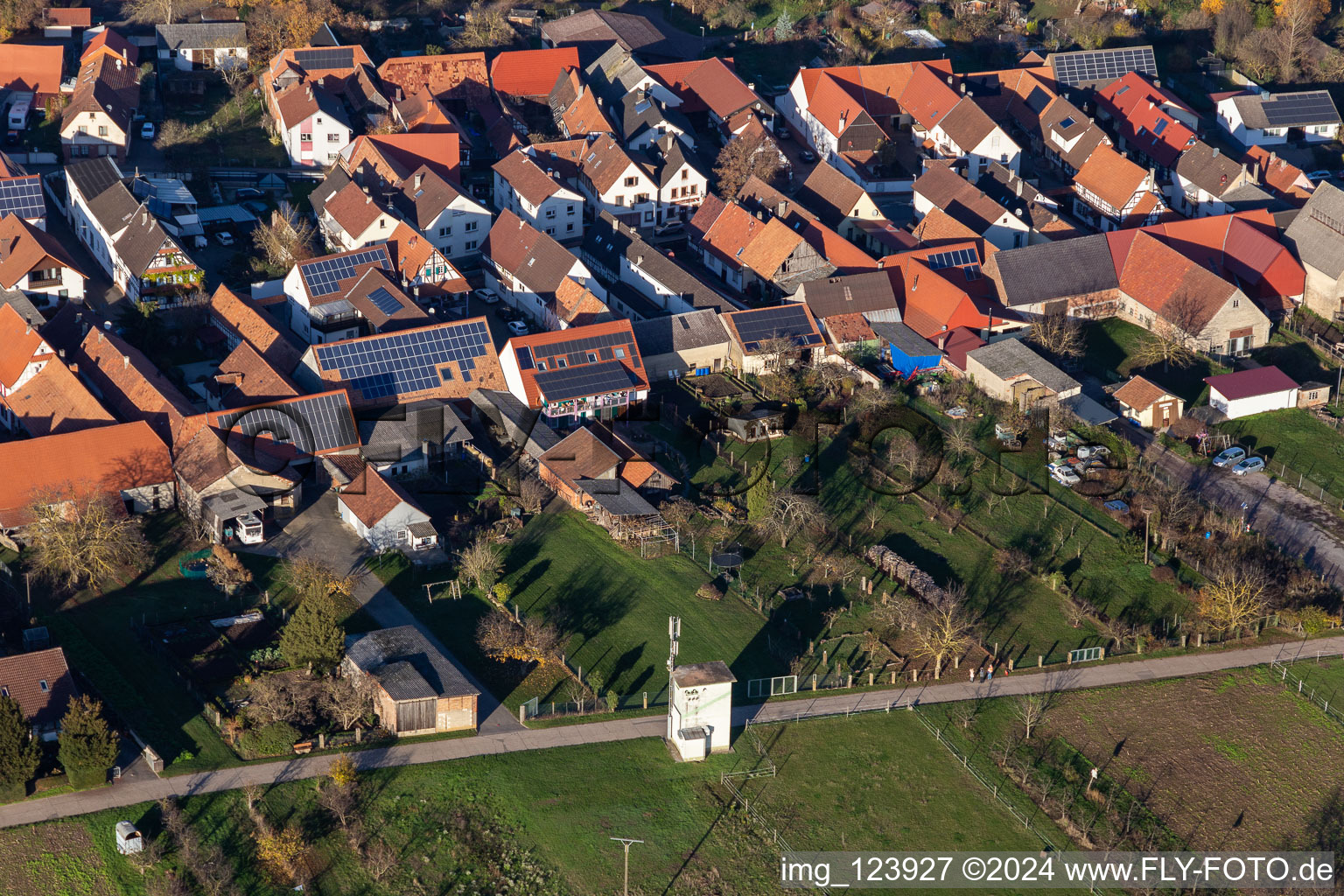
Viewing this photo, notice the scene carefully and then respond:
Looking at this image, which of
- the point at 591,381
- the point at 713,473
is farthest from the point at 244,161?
the point at 713,473

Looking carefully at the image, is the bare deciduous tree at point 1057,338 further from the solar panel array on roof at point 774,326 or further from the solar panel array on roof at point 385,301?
the solar panel array on roof at point 385,301

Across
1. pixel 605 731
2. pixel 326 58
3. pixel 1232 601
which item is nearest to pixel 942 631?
pixel 1232 601

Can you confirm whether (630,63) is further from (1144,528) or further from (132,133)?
(1144,528)

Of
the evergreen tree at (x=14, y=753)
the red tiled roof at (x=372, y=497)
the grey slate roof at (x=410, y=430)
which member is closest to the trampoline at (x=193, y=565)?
the red tiled roof at (x=372, y=497)

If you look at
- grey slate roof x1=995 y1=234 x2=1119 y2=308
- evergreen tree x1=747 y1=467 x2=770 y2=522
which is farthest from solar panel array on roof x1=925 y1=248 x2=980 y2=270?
evergreen tree x1=747 y1=467 x2=770 y2=522

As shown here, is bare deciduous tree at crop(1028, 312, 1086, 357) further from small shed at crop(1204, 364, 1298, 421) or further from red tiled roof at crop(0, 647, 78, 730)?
red tiled roof at crop(0, 647, 78, 730)

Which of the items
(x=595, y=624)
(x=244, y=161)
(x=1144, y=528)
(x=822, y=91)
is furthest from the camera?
(x=822, y=91)
